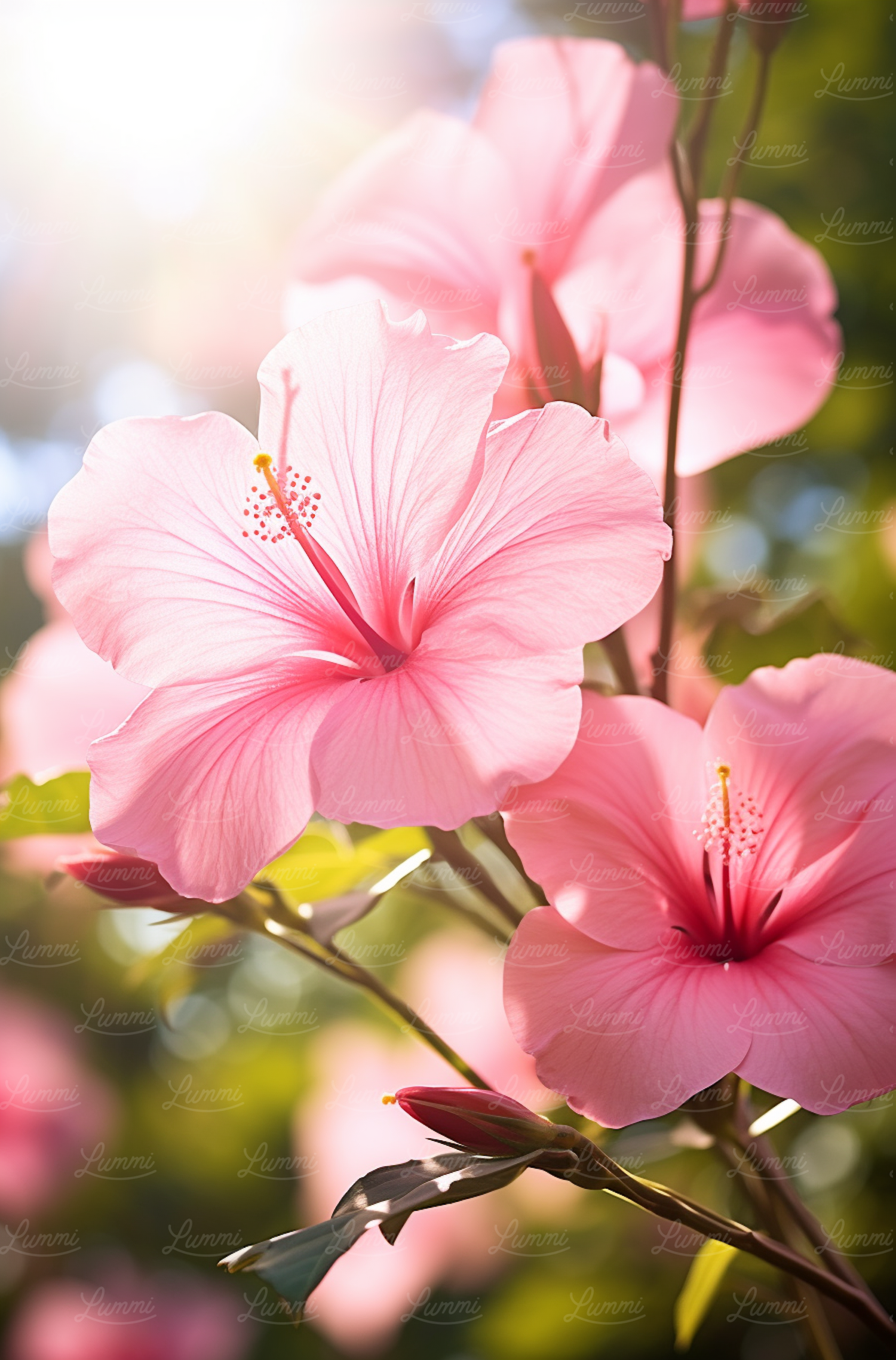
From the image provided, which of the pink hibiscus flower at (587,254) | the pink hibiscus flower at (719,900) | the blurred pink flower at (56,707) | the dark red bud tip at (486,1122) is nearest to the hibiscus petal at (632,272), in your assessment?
the pink hibiscus flower at (587,254)

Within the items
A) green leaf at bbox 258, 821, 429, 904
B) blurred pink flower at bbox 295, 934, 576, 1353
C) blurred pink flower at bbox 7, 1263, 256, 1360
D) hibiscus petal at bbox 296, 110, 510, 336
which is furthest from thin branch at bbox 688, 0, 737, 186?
blurred pink flower at bbox 7, 1263, 256, 1360

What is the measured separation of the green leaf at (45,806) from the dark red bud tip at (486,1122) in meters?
0.34

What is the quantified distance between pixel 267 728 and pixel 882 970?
0.37 m

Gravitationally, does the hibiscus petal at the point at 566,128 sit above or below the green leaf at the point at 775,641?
above

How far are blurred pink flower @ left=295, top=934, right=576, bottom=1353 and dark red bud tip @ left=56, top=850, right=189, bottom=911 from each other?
0.79 meters

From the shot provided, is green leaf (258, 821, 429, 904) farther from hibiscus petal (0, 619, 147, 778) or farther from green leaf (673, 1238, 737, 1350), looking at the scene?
green leaf (673, 1238, 737, 1350)

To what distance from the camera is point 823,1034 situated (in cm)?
56

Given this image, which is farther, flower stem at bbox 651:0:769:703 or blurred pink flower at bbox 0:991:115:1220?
blurred pink flower at bbox 0:991:115:1220

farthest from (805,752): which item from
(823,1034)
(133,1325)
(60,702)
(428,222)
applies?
(133,1325)

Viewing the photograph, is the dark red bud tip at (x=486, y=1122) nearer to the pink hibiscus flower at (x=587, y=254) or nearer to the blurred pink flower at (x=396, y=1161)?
the pink hibiscus flower at (x=587, y=254)

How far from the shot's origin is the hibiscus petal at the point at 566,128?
850mm

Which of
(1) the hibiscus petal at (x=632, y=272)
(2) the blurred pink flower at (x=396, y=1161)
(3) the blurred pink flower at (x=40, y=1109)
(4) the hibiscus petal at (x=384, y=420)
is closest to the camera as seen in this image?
(4) the hibiscus petal at (x=384, y=420)

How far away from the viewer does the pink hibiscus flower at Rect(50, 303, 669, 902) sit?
1.91ft

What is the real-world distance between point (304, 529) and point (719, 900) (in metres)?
0.36
